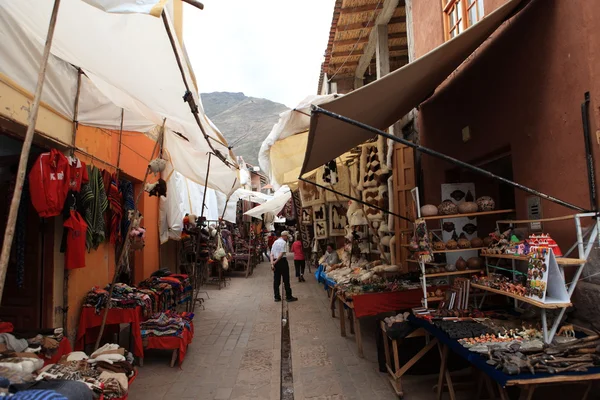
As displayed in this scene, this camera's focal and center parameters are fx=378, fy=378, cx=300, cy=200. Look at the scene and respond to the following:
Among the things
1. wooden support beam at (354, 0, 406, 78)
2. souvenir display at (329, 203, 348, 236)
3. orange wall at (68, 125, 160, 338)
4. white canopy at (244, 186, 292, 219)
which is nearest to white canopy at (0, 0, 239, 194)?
orange wall at (68, 125, 160, 338)

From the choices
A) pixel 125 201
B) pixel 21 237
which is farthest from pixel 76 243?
pixel 125 201

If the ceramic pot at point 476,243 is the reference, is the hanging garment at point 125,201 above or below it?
above

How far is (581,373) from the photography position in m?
2.40

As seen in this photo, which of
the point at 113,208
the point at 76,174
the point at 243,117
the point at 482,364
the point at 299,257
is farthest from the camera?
the point at 243,117

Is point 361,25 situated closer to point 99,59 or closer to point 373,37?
point 373,37

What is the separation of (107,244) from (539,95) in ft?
20.6

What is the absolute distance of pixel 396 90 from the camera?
387 cm

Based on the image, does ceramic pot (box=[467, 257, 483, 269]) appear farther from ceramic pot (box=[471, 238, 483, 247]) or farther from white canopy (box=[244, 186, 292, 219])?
white canopy (box=[244, 186, 292, 219])

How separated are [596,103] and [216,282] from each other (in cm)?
1179

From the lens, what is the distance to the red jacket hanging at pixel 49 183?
4.03 m

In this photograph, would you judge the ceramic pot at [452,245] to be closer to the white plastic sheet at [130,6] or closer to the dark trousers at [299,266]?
the white plastic sheet at [130,6]

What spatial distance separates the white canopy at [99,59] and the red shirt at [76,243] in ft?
4.28

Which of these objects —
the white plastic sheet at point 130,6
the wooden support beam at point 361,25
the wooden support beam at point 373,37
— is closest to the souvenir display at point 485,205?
the white plastic sheet at point 130,6

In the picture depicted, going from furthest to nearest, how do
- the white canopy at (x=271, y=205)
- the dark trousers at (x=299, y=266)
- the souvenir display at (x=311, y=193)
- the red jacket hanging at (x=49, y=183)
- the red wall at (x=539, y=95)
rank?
1. the white canopy at (x=271, y=205)
2. the dark trousers at (x=299, y=266)
3. the souvenir display at (x=311, y=193)
4. the red jacket hanging at (x=49, y=183)
5. the red wall at (x=539, y=95)
